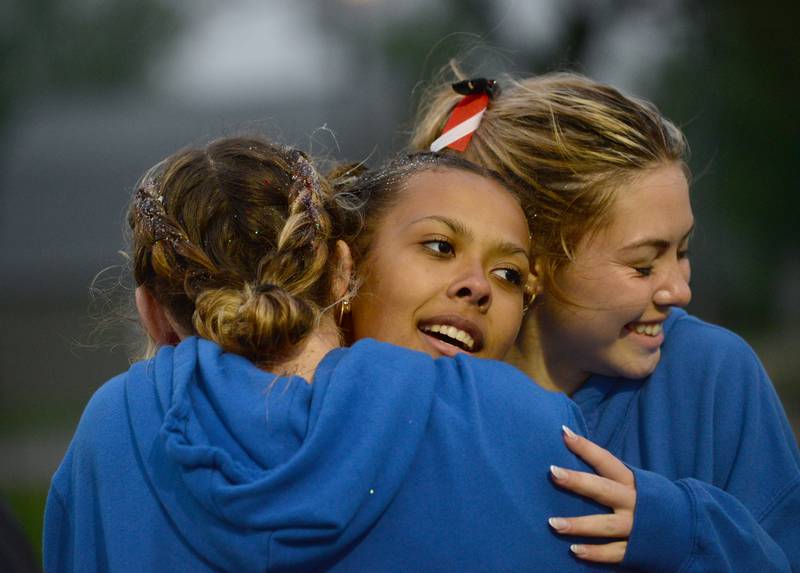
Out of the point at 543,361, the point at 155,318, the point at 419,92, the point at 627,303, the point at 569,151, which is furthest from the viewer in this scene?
the point at 419,92

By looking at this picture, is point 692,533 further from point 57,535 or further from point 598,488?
point 57,535

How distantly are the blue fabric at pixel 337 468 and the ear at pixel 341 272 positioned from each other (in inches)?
14.5

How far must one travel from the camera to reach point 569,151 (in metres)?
2.86

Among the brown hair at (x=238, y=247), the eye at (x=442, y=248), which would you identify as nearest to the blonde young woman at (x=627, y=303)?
the eye at (x=442, y=248)

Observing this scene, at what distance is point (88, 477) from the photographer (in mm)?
2055

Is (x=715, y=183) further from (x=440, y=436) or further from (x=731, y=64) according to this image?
(x=440, y=436)

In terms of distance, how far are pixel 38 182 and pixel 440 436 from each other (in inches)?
1334

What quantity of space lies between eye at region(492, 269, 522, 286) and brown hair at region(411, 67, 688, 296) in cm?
31

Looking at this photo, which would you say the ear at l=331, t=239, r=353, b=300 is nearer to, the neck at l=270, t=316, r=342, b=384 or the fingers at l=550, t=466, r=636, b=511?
the neck at l=270, t=316, r=342, b=384

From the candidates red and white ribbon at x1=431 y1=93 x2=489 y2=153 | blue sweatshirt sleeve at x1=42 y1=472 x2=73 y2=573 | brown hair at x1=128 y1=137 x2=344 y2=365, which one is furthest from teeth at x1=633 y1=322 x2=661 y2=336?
blue sweatshirt sleeve at x1=42 y1=472 x2=73 y2=573

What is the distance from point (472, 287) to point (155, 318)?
698mm

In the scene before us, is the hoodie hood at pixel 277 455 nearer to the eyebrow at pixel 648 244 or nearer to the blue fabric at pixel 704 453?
the blue fabric at pixel 704 453

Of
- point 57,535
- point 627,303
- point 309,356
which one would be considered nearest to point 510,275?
point 627,303

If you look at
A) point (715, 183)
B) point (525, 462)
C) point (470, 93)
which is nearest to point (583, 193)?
point (470, 93)
